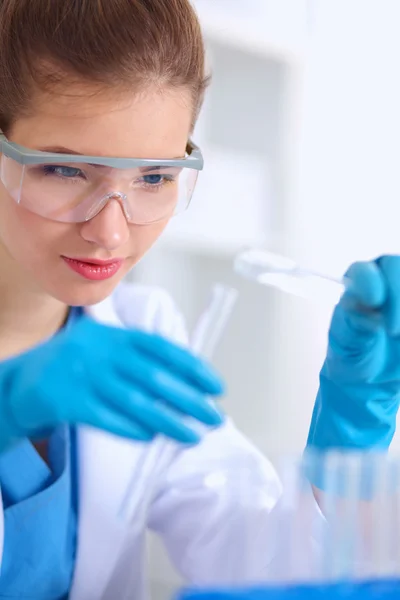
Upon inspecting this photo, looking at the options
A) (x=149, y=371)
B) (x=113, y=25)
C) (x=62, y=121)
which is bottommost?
(x=149, y=371)

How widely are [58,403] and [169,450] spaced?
0.57 metres

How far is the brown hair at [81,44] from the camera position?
1.03 m

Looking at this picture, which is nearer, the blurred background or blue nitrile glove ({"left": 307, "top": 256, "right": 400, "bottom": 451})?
blue nitrile glove ({"left": 307, "top": 256, "right": 400, "bottom": 451})

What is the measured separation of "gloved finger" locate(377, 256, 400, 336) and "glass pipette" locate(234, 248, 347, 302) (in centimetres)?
5

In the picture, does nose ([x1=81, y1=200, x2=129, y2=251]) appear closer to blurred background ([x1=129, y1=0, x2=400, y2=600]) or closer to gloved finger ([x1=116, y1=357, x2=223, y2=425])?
gloved finger ([x1=116, y1=357, x2=223, y2=425])

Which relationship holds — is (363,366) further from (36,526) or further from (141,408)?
(36,526)

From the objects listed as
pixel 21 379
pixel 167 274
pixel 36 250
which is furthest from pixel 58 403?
pixel 167 274

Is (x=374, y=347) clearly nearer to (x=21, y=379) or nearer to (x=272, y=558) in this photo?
(x=272, y=558)

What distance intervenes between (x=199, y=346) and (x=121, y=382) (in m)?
0.49

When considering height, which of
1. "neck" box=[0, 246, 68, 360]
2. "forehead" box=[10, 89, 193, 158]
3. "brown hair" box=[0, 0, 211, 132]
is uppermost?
"brown hair" box=[0, 0, 211, 132]

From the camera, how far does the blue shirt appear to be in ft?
3.71

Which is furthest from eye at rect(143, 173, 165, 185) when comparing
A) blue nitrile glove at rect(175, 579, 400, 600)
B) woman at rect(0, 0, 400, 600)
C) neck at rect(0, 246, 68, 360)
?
blue nitrile glove at rect(175, 579, 400, 600)

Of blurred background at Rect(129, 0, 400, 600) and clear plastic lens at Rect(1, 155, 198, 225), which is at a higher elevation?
clear plastic lens at Rect(1, 155, 198, 225)

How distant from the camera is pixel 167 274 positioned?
2.44 meters
